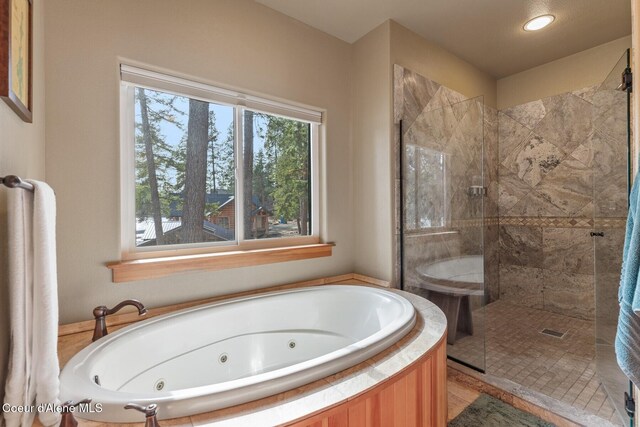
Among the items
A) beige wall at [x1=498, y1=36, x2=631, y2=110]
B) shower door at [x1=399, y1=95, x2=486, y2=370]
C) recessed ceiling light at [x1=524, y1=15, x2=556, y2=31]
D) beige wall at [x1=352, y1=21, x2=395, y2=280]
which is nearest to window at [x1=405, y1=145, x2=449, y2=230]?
shower door at [x1=399, y1=95, x2=486, y2=370]

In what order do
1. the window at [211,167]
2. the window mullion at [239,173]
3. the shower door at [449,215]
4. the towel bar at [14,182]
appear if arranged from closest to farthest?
the towel bar at [14,182]
the window at [211,167]
the window mullion at [239,173]
the shower door at [449,215]

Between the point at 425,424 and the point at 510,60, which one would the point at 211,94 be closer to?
the point at 425,424

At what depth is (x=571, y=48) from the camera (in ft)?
9.21

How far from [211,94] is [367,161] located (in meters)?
1.31

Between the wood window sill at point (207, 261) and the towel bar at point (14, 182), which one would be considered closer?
the towel bar at point (14, 182)

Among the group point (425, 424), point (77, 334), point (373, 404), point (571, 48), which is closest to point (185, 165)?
point (77, 334)

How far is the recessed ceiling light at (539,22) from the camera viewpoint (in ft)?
7.67

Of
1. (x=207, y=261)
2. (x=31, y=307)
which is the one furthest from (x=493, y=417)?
(x=31, y=307)

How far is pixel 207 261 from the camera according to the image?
5.98 ft

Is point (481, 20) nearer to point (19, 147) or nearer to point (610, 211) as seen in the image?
point (610, 211)

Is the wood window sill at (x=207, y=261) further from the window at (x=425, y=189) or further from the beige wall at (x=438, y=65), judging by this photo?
the beige wall at (x=438, y=65)

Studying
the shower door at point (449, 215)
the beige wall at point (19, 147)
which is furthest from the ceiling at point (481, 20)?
the beige wall at point (19, 147)

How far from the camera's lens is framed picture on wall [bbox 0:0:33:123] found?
2.61 ft

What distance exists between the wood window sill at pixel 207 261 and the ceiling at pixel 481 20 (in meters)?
1.79
